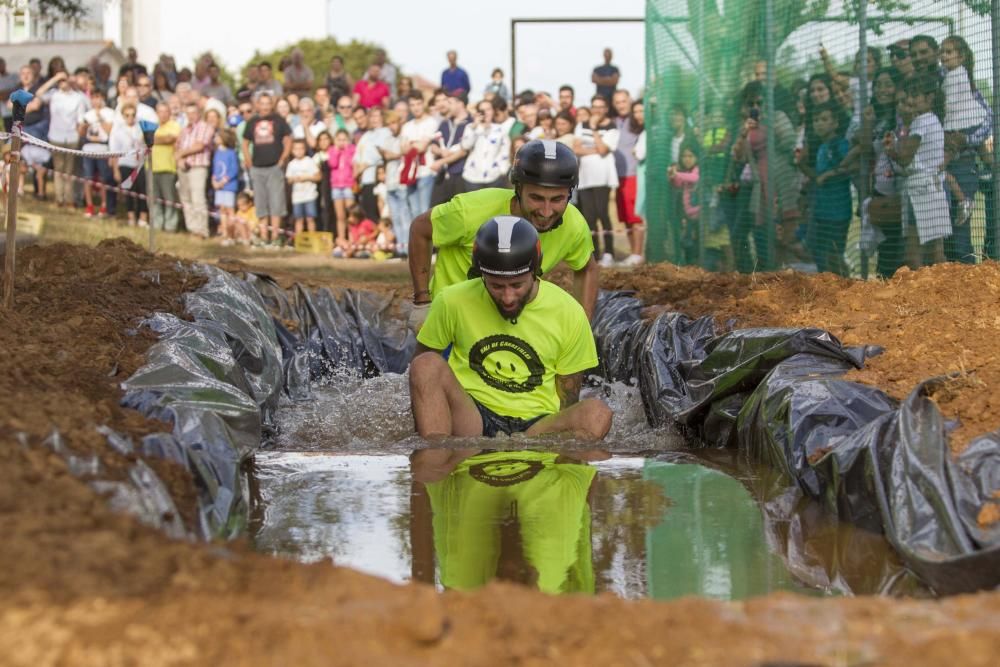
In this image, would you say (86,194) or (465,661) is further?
(86,194)

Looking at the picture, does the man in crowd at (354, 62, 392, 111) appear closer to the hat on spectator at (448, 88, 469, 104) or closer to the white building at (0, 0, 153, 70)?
the hat on spectator at (448, 88, 469, 104)

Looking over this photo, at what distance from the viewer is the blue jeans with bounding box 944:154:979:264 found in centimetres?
924

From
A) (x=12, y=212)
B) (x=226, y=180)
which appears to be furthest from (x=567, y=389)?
(x=226, y=180)

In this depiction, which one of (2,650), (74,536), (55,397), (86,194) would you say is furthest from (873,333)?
(86,194)

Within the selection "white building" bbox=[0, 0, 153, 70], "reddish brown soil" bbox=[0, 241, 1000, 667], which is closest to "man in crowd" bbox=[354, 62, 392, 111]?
"white building" bbox=[0, 0, 153, 70]

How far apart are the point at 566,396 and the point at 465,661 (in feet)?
14.6

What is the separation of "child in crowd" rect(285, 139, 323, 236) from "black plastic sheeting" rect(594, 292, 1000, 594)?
30.6 feet

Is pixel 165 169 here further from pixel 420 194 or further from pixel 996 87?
pixel 996 87

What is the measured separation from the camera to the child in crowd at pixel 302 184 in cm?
1844

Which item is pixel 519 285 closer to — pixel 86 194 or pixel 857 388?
pixel 857 388

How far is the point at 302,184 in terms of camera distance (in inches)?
732

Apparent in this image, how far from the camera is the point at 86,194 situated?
19406 millimetres

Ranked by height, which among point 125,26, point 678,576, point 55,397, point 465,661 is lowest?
point 678,576

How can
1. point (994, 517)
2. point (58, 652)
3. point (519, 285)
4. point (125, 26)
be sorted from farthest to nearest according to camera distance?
point (125, 26) → point (519, 285) → point (994, 517) → point (58, 652)
